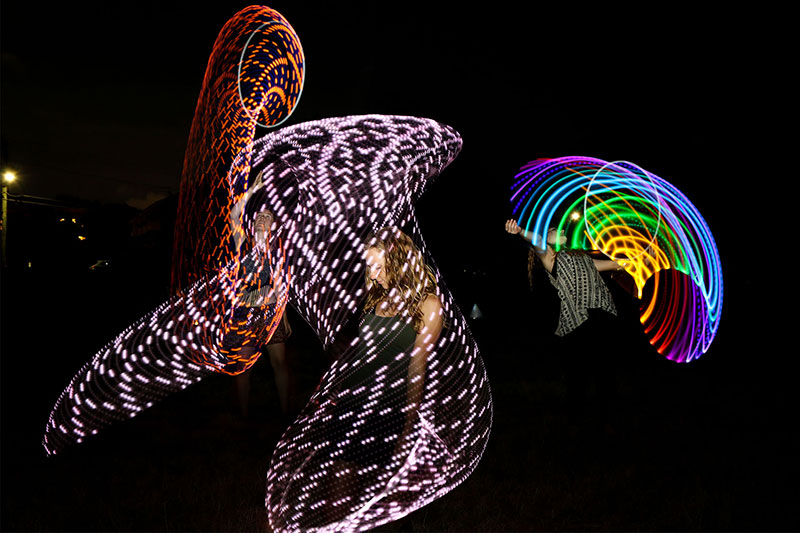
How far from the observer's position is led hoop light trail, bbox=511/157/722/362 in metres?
5.77

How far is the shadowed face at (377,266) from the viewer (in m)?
3.44

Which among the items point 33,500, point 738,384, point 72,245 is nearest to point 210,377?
point 33,500

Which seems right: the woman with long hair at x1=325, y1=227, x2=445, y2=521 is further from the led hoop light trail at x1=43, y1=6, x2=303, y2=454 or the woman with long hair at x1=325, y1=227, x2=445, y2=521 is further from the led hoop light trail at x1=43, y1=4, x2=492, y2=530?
the led hoop light trail at x1=43, y1=6, x2=303, y2=454

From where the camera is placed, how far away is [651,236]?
6.93m

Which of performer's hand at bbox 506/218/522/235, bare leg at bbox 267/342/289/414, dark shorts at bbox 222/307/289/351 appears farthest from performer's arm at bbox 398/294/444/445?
bare leg at bbox 267/342/289/414

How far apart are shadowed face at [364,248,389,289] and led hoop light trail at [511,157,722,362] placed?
2.23m

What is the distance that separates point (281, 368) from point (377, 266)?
216cm

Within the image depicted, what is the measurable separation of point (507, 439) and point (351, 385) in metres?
2.07

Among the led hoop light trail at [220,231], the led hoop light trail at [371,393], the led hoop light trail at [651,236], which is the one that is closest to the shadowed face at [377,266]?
the led hoop light trail at [371,393]

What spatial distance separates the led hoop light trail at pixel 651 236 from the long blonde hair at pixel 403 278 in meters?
2.15

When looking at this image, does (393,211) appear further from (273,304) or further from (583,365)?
(583,365)

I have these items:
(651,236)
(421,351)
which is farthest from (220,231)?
(651,236)

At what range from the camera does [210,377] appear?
7.05 metres

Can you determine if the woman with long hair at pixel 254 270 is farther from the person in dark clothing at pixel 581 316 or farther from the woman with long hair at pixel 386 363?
the person in dark clothing at pixel 581 316
